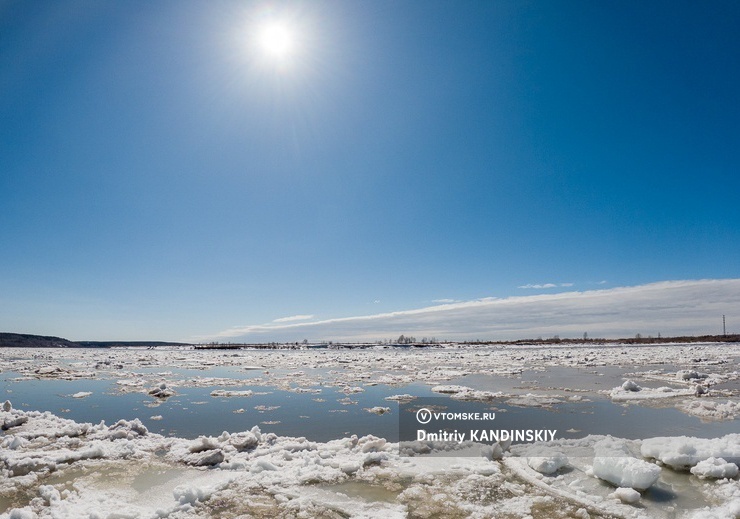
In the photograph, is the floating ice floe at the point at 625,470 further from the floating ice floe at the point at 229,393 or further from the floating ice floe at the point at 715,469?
the floating ice floe at the point at 229,393

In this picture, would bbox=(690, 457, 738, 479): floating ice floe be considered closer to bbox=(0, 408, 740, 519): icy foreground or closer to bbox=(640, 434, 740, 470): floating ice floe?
bbox=(0, 408, 740, 519): icy foreground

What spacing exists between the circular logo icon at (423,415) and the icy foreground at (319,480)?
227cm

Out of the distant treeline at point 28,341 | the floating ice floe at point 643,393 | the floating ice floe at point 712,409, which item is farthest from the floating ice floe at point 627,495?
the distant treeline at point 28,341

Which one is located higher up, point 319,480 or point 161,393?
point 319,480

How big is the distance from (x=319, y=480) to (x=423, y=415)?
4297 mm

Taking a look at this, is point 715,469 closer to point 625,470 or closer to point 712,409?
point 625,470

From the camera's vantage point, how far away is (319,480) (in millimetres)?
5254

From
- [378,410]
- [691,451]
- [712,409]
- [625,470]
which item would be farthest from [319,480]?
[712,409]

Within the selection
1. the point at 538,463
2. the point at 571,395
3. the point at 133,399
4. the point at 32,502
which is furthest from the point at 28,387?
the point at 571,395

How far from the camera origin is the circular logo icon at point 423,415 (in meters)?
8.67

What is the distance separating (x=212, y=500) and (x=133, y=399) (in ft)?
29.3

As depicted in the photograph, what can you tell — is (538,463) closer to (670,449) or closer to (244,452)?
(670,449)

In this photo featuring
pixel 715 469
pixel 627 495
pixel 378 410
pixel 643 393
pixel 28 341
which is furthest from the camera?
pixel 28 341

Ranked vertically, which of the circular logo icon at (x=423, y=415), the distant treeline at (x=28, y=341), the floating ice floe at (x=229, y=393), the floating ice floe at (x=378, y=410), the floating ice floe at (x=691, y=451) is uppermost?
the floating ice floe at (x=691, y=451)
